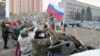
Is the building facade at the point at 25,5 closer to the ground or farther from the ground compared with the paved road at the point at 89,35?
farther from the ground

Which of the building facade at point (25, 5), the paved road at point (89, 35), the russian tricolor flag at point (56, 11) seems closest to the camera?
the russian tricolor flag at point (56, 11)

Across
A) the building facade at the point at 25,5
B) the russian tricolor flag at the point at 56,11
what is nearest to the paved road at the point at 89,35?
the russian tricolor flag at the point at 56,11

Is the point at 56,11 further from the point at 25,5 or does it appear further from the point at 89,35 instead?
the point at 25,5

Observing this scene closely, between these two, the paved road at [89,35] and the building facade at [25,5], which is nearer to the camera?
the paved road at [89,35]

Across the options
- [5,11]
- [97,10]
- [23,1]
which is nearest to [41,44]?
[97,10]

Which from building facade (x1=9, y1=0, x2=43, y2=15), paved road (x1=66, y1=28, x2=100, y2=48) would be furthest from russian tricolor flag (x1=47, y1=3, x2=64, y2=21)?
building facade (x1=9, y1=0, x2=43, y2=15)

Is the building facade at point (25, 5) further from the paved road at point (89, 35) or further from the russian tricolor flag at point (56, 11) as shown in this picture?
the russian tricolor flag at point (56, 11)

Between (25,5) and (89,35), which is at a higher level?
(25,5)

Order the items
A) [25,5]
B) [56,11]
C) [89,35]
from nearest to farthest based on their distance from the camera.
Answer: [56,11]
[89,35]
[25,5]

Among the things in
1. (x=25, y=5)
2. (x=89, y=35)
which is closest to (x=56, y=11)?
(x=89, y=35)

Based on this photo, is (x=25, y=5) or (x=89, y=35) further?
(x=25, y=5)

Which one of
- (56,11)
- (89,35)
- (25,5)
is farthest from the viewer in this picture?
(25,5)

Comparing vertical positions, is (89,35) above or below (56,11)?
below

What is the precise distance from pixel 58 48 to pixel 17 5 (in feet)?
204
